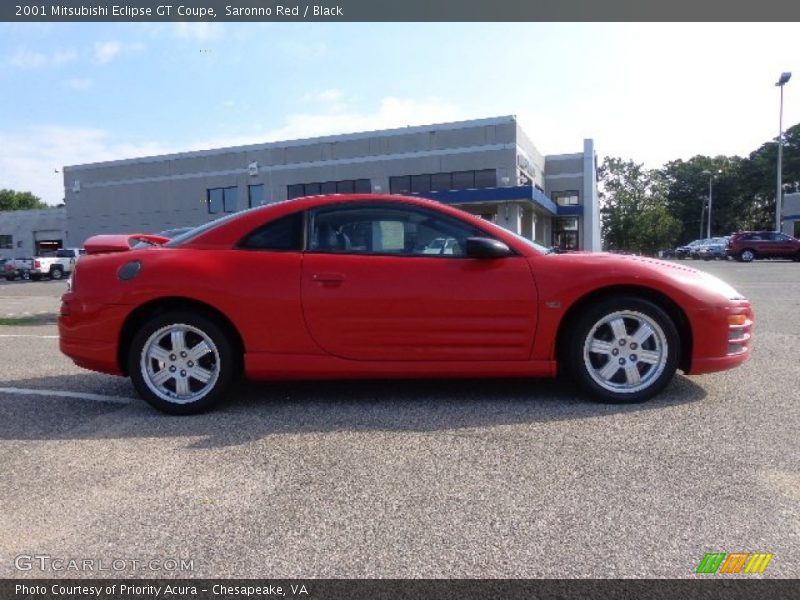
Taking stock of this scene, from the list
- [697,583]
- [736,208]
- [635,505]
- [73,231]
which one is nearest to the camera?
[697,583]

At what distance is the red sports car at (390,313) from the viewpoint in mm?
3861

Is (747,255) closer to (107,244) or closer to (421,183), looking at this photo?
(421,183)

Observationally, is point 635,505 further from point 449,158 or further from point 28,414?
point 449,158

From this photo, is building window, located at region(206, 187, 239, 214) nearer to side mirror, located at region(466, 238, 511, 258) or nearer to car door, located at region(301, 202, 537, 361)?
car door, located at region(301, 202, 537, 361)

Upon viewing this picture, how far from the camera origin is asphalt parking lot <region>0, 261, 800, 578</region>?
218 centimetres

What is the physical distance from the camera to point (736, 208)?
81500 mm

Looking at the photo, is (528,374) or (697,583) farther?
(528,374)

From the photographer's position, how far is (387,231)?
4059 mm

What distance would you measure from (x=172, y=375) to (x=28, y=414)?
1042mm

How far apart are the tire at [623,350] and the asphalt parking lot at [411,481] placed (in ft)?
0.48

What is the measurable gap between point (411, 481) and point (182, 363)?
6.44 ft

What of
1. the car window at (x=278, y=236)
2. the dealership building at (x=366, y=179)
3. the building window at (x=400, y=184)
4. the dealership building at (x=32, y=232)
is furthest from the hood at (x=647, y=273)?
the dealership building at (x=32, y=232)

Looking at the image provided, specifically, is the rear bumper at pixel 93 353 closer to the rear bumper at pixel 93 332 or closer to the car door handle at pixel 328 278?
the rear bumper at pixel 93 332

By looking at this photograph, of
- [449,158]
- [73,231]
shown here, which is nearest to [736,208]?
[449,158]
